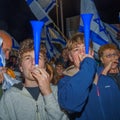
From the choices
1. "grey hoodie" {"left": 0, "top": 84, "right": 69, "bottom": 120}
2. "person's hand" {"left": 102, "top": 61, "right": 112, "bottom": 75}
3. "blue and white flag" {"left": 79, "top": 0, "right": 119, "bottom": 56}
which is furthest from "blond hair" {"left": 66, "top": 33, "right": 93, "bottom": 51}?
"blue and white flag" {"left": 79, "top": 0, "right": 119, "bottom": 56}

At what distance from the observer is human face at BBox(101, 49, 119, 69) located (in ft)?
12.9

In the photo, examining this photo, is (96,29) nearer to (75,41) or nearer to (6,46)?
(6,46)

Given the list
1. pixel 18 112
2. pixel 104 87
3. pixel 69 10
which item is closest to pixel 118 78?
pixel 104 87

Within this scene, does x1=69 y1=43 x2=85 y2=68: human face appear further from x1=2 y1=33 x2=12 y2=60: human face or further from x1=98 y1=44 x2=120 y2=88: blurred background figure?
x1=2 y1=33 x2=12 y2=60: human face

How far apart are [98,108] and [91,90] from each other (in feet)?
0.57

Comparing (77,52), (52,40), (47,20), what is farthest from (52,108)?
(52,40)

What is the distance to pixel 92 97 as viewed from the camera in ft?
10.6

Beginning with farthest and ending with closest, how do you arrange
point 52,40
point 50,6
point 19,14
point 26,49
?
point 19,14 → point 52,40 → point 50,6 → point 26,49

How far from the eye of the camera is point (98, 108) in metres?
3.23

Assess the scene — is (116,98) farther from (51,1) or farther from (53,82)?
(51,1)

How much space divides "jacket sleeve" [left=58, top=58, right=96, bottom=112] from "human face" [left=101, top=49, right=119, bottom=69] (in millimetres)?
1200

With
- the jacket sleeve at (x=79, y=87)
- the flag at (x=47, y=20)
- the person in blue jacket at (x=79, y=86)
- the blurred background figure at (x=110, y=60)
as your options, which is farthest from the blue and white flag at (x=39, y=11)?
the jacket sleeve at (x=79, y=87)

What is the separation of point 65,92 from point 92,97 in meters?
0.49

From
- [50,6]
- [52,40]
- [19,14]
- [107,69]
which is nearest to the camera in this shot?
[107,69]
